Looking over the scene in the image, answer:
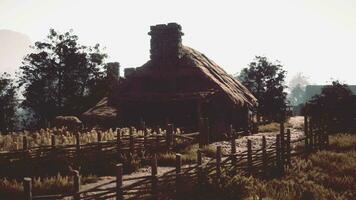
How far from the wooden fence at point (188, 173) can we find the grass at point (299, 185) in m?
0.29

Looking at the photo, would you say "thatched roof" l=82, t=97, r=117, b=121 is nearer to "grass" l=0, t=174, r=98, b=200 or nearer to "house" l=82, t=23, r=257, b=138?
"house" l=82, t=23, r=257, b=138

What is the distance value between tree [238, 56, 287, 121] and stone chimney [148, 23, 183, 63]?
18.3 metres

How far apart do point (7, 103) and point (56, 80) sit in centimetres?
490

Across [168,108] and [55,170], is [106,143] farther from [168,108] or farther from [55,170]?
[168,108]

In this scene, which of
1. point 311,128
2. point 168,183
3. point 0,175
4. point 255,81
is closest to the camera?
point 168,183

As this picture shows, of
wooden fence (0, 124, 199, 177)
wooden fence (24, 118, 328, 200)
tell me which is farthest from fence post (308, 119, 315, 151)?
wooden fence (0, 124, 199, 177)

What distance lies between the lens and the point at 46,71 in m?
36.8

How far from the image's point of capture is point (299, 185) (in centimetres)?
1050

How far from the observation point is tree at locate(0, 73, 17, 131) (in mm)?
36281

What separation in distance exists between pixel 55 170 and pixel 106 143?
1.93m

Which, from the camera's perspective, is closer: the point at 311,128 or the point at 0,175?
the point at 0,175

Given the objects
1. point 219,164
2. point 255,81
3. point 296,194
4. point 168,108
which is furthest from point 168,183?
point 255,81

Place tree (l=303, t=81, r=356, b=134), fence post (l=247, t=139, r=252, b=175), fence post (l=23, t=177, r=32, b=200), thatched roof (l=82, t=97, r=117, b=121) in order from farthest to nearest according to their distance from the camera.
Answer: thatched roof (l=82, t=97, r=117, b=121)
tree (l=303, t=81, r=356, b=134)
fence post (l=247, t=139, r=252, b=175)
fence post (l=23, t=177, r=32, b=200)

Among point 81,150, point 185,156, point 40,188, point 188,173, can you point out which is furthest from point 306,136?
point 40,188
